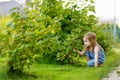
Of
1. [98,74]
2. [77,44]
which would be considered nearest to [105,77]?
[98,74]

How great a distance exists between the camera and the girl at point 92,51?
9.83 m

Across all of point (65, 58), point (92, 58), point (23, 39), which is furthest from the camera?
point (65, 58)

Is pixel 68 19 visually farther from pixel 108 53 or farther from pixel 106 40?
pixel 108 53

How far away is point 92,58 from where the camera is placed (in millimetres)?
10148

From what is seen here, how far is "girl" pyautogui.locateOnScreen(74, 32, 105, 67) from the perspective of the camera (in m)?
9.83

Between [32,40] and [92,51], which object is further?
[92,51]

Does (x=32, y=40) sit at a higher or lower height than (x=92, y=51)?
higher

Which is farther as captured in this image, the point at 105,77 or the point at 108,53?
the point at 108,53

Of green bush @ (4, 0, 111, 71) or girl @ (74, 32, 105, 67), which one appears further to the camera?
girl @ (74, 32, 105, 67)

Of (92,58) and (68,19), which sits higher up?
(68,19)

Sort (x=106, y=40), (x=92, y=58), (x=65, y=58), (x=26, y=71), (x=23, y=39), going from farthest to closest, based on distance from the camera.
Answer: (x=106, y=40) → (x=65, y=58) → (x=92, y=58) → (x=26, y=71) → (x=23, y=39)

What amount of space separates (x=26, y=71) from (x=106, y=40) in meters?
7.45

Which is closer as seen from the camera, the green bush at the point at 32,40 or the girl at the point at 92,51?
the green bush at the point at 32,40

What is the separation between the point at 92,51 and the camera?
395 inches
